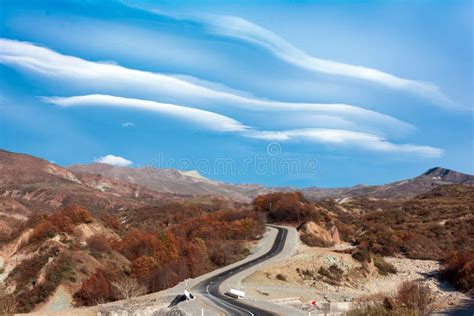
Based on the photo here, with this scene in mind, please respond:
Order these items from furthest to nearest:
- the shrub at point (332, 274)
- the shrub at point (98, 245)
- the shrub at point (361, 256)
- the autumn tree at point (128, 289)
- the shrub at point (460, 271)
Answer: the shrub at point (361, 256) → the shrub at point (98, 245) → the shrub at point (332, 274) → the shrub at point (460, 271) → the autumn tree at point (128, 289)

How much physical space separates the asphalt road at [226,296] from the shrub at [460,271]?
821 inches

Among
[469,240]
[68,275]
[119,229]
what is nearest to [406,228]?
[469,240]

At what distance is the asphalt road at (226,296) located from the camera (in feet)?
102

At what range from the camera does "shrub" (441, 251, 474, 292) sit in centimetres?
5328

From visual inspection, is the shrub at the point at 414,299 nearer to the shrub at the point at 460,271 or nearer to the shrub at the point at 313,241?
the shrub at the point at 460,271

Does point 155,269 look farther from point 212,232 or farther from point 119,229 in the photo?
point 119,229

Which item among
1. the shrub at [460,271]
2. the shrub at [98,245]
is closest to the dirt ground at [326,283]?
the shrub at [460,271]

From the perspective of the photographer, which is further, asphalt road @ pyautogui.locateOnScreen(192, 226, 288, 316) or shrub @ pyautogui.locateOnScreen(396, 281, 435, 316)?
Answer: asphalt road @ pyautogui.locateOnScreen(192, 226, 288, 316)

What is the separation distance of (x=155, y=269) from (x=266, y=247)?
2222 centimetres

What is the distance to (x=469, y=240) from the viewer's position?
79688 mm

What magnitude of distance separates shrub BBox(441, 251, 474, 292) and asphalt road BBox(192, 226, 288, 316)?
68.4 feet

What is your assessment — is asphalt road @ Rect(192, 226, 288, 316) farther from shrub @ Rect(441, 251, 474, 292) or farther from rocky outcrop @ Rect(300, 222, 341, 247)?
shrub @ Rect(441, 251, 474, 292)

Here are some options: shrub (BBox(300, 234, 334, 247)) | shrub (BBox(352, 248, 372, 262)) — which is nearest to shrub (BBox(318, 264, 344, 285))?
shrub (BBox(352, 248, 372, 262))

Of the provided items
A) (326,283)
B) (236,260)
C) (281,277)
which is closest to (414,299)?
(281,277)
